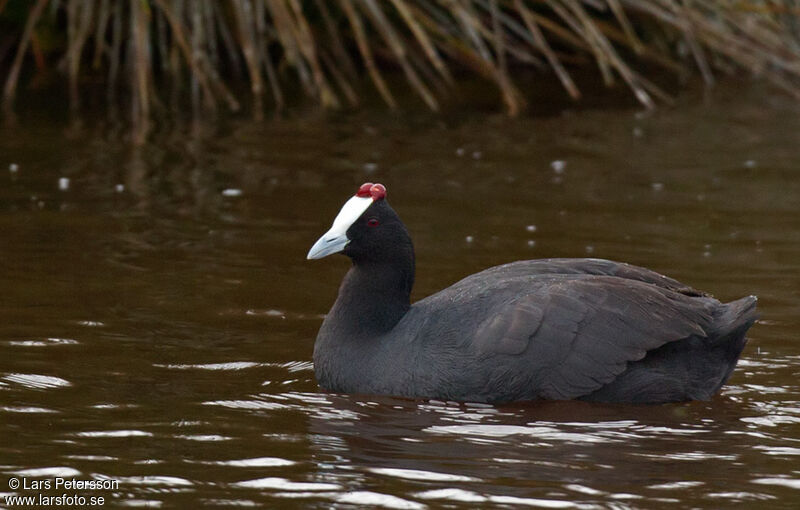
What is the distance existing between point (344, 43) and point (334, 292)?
9.25 metres

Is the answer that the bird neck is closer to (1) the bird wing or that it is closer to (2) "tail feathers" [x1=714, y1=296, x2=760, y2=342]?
(1) the bird wing

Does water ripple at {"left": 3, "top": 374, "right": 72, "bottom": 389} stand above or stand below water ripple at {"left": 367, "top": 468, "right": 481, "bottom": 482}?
above

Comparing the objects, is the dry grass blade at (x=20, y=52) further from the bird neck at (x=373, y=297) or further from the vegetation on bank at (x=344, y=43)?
the bird neck at (x=373, y=297)

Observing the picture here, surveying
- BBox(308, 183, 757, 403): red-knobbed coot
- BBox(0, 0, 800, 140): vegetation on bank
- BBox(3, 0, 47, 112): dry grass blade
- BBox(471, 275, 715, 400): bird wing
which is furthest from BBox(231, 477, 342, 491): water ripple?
BBox(3, 0, 47, 112): dry grass blade

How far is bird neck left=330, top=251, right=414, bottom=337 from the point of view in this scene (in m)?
6.65

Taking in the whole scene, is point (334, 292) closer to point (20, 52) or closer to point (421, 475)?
point (421, 475)

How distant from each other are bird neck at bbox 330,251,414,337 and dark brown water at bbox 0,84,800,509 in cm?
39

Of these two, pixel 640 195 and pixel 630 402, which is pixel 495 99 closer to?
pixel 640 195

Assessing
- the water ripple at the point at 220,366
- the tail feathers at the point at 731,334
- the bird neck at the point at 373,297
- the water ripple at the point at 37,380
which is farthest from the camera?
the water ripple at the point at 220,366

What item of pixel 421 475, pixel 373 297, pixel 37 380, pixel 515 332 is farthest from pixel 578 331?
pixel 37 380

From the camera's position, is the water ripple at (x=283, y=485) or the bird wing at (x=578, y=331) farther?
the bird wing at (x=578, y=331)

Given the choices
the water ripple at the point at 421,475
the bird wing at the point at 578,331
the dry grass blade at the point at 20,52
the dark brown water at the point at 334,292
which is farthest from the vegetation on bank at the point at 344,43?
the water ripple at the point at 421,475

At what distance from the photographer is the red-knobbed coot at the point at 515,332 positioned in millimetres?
6316

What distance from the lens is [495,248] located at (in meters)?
9.31
